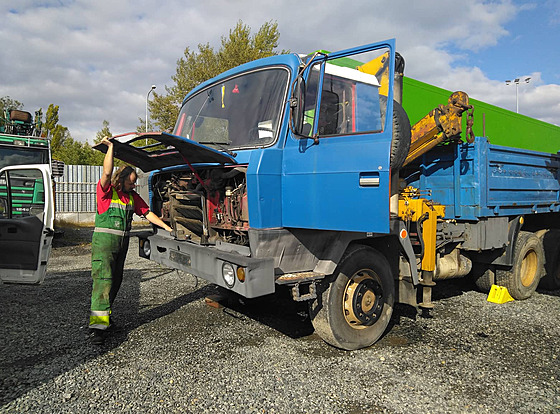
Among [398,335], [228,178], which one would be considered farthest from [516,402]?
[228,178]

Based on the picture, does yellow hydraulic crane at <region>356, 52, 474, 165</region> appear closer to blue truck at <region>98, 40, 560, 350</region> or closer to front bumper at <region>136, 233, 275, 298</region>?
blue truck at <region>98, 40, 560, 350</region>

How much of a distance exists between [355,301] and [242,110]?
7.46 ft

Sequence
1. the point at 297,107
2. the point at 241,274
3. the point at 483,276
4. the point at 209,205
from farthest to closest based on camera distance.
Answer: the point at 483,276 → the point at 209,205 → the point at 297,107 → the point at 241,274

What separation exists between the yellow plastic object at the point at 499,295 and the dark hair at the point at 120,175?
542 centimetres

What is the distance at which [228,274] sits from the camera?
3.69 m

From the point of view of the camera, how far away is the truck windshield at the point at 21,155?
398 inches

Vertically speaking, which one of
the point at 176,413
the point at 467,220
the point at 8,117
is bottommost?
the point at 176,413

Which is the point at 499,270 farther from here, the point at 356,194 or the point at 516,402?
the point at 356,194

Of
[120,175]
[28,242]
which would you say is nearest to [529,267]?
[120,175]

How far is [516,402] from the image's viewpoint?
332cm

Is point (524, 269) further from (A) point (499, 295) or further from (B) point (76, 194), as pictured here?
(B) point (76, 194)

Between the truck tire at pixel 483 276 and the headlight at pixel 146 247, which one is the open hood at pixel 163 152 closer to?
the headlight at pixel 146 247

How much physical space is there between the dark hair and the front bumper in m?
0.80

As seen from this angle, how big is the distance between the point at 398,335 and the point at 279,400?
2.02 metres
